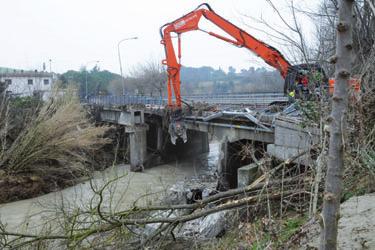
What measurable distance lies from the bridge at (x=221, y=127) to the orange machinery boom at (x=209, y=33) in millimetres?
2195

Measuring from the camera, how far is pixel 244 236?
4.25m

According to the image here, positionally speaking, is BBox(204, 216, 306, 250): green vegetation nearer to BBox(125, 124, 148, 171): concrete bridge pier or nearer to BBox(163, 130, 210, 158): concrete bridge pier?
BBox(125, 124, 148, 171): concrete bridge pier

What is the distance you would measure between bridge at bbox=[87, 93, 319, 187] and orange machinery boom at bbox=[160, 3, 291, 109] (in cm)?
219

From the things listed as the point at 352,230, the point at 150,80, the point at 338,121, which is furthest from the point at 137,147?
the point at 150,80

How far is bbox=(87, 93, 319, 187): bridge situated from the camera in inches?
403

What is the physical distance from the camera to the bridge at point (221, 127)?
10.2m

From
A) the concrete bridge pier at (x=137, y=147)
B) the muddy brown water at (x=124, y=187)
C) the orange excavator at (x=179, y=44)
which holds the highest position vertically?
the orange excavator at (x=179, y=44)

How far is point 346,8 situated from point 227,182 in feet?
43.1

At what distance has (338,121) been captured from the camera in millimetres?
1378

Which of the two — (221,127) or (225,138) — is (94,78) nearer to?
(221,127)

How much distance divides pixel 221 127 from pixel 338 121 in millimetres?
14953

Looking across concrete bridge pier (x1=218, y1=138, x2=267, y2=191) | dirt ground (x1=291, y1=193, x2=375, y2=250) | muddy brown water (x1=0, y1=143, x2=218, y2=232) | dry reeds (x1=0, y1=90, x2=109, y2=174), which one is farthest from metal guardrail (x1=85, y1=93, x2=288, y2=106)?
dirt ground (x1=291, y1=193, x2=375, y2=250)

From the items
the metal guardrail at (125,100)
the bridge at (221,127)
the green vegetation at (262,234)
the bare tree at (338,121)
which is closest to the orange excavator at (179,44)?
the bridge at (221,127)

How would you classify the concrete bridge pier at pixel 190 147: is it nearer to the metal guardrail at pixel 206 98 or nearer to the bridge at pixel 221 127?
the bridge at pixel 221 127
